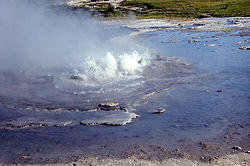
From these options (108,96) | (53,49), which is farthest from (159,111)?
(53,49)

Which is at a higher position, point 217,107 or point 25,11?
point 25,11

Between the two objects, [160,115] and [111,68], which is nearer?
[160,115]

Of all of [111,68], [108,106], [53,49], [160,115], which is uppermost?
[53,49]

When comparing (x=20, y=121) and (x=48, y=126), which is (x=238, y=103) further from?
(x=20, y=121)

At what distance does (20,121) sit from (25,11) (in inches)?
470

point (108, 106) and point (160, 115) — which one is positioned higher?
point (108, 106)

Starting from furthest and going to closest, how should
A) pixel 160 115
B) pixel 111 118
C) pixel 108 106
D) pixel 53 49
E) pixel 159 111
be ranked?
1. pixel 53 49
2. pixel 108 106
3. pixel 159 111
4. pixel 160 115
5. pixel 111 118

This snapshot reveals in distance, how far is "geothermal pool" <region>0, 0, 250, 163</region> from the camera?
A: 6.63 metres

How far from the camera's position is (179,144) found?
6395 millimetres

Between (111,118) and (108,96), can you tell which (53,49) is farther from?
(111,118)

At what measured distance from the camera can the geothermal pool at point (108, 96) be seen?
6.63 m

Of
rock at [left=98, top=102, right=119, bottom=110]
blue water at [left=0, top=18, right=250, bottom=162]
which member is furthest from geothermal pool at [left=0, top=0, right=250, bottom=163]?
rock at [left=98, top=102, right=119, bottom=110]

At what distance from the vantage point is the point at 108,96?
9070 millimetres

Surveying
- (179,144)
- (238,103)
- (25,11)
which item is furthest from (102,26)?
(179,144)
